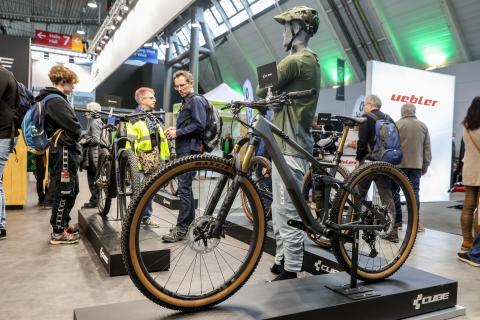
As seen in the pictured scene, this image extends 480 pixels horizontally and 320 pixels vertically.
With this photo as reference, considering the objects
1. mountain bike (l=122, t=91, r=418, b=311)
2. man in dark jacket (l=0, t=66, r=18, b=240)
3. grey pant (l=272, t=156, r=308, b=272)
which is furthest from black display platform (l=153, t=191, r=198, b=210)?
grey pant (l=272, t=156, r=308, b=272)

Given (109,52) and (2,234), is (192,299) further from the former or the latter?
(109,52)

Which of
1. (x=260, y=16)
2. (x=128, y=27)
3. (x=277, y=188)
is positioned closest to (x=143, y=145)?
(x=277, y=188)

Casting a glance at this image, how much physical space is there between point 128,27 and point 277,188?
6.14 meters

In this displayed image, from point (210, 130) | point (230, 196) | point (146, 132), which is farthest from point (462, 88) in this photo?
point (230, 196)

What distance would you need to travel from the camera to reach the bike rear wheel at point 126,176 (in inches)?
134

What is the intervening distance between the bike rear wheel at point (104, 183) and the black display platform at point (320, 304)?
2.23 m

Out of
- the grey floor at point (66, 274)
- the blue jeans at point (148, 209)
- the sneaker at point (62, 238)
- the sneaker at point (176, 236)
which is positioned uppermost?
the blue jeans at point (148, 209)

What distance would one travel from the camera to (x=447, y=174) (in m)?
7.10

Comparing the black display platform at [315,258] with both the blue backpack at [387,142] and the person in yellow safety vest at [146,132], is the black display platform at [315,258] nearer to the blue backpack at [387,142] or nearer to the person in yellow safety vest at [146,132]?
the person in yellow safety vest at [146,132]

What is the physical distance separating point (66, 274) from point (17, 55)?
5682mm

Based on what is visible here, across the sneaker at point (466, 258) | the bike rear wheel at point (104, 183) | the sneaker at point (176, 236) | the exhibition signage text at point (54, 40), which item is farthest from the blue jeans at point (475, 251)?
the exhibition signage text at point (54, 40)

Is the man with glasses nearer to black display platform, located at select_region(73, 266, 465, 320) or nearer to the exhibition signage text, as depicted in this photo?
black display platform, located at select_region(73, 266, 465, 320)

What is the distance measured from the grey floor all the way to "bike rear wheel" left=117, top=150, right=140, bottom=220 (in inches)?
20.0

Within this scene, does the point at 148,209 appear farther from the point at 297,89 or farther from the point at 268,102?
the point at 268,102
